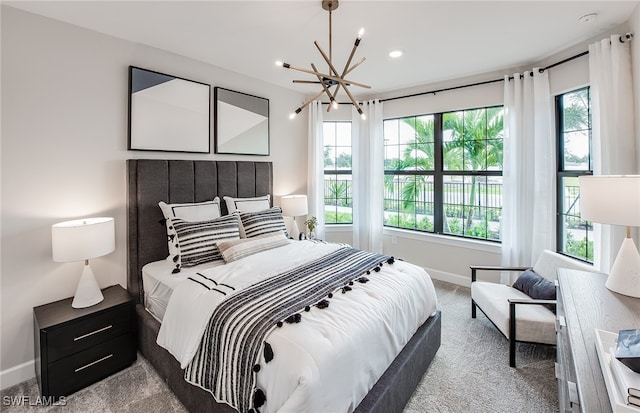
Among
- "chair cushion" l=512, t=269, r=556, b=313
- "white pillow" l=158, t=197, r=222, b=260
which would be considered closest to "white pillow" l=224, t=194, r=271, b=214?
"white pillow" l=158, t=197, r=222, b=260

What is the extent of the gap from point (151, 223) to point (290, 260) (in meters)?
1.36

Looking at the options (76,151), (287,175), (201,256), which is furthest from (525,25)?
(76,151)

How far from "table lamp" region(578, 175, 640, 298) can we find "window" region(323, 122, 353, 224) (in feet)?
10.5

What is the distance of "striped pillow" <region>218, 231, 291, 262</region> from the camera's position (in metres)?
2.56

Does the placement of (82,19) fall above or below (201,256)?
above

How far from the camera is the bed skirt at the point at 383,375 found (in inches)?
61.6

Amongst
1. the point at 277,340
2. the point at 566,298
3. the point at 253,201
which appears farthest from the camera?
the point at 253,201

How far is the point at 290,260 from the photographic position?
2.49 meters

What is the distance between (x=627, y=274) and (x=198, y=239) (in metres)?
2.89

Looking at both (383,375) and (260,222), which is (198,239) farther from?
(383,375)

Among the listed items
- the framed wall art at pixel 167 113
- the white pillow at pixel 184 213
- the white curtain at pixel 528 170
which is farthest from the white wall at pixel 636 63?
the framed wall art at pixel 167 113

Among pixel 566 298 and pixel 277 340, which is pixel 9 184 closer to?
pixel 277 340

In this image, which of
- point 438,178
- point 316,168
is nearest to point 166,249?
point 316,168

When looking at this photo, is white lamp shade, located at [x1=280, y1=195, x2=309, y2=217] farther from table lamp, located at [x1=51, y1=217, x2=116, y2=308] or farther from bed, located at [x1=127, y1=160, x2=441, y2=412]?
table lamp, located at [x1=51, y1=217, x2=116, y2=308]
